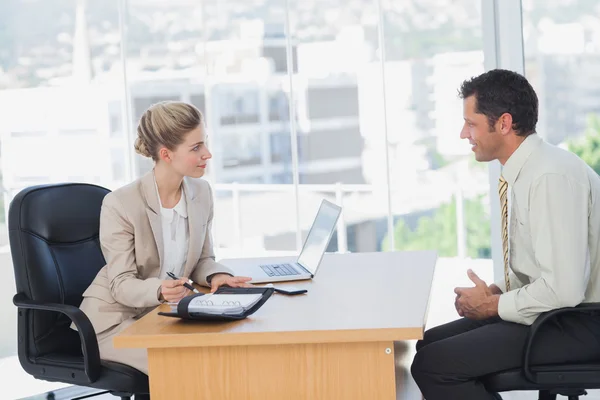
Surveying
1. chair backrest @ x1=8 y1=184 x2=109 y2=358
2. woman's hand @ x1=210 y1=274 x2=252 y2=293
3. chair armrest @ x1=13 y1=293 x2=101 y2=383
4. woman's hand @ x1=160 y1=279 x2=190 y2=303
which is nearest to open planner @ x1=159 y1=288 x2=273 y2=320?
woman's hand @ x1=160 y1=279 x2=190 y2=303

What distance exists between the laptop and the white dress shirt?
0.68m

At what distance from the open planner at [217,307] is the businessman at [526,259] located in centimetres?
57

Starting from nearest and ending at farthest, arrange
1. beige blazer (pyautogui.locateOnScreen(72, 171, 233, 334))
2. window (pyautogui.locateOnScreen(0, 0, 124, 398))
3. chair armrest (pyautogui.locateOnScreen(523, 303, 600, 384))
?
chair armrest (pyautogui.locateOnScreen(523, 303, 600, 384)) → beige blazer (pyautogui.locateOnScreen(72, 171, 233, 334)) → window (pyautogui.locateOnScreen(0, 0, 124, 398))

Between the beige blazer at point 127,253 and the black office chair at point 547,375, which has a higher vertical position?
the beige blazer at point 127,253

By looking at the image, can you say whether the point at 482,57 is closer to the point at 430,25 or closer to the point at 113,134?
the point at 430,25

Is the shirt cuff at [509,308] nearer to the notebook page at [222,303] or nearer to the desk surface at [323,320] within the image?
the desk surface at [323,320]

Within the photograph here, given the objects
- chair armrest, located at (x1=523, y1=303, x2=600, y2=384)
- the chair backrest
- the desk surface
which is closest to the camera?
the desk surface

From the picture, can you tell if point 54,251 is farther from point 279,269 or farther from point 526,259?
point 526,259

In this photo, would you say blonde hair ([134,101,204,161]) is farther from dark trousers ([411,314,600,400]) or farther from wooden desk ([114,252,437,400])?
dark trousers ([411,314,600,400])

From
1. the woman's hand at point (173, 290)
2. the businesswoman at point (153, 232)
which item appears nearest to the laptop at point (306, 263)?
the businesswoman at point (153, 232)

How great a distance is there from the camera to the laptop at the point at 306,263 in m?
2.94

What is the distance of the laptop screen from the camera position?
2990 millimetres

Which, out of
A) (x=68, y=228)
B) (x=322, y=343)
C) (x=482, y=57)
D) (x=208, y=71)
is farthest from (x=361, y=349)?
(x=208, y=71)

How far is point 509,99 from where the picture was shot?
8.75ft
